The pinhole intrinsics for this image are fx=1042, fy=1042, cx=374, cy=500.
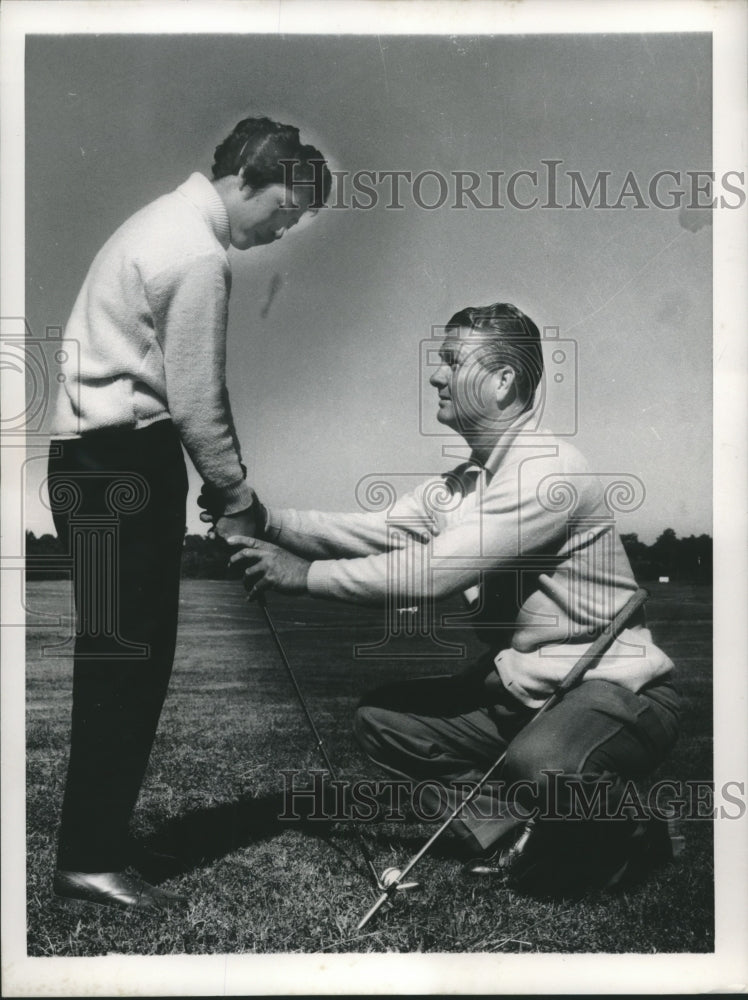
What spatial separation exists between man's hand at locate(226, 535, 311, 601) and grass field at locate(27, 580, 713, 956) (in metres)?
0.05

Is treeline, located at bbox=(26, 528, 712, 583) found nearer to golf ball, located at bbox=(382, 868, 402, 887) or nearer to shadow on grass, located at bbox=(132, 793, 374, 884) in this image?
shadow on grass, located at bbox=(132, 793, 374, 884)

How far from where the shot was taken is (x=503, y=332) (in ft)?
10.3

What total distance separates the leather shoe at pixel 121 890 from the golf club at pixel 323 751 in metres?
0.57

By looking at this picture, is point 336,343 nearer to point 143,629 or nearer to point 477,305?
point 477,305

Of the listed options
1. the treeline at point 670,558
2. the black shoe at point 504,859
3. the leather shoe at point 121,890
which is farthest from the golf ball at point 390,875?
the treeline at point 670,558

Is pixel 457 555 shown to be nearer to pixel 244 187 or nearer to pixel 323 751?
pixel 323 751

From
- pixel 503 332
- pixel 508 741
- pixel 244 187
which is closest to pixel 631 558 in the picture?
pixel 508 741

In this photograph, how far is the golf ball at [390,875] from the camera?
308cm

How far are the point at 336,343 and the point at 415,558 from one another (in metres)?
0.69

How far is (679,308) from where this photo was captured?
316 cm

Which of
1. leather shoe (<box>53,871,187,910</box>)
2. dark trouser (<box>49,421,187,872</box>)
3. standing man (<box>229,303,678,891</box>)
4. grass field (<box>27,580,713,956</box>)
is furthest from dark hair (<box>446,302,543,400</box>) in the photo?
leather shoe (<box>53,871,187,910</box>)

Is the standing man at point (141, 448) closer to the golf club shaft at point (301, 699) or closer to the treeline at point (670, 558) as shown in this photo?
the golf club shaft at point (301, 699)

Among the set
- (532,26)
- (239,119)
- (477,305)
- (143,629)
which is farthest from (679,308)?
(143,629)

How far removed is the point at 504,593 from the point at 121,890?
1.44 metres
